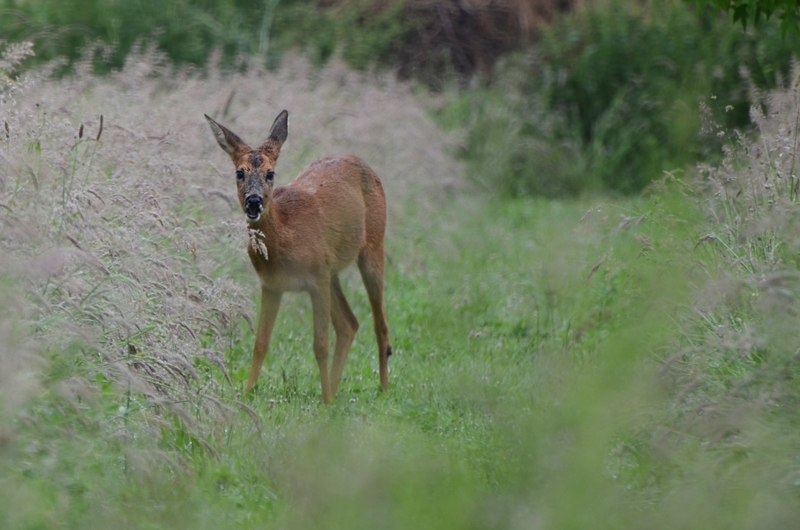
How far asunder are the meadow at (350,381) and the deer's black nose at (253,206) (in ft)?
0.63

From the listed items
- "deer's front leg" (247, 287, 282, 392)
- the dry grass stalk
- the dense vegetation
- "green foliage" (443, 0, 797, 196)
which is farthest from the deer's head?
"green foliage" (443, 0, 797, 196)

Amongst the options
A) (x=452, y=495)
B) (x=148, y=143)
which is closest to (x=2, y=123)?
(x=148, y=143)

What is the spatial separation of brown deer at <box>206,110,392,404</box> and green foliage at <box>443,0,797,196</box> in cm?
858

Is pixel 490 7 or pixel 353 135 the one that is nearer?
A: pixel 353 135

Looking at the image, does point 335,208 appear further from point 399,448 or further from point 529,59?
point 529,59

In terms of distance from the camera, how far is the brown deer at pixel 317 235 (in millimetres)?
7066

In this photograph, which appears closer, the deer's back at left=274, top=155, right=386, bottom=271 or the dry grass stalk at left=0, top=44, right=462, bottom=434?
the dry grass stalk at left=0, top=44, right=462, bottom=434

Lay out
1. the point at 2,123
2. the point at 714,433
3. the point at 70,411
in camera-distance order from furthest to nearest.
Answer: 1. the point at 2,123
2. the point at 70,411
3. the point at 714,433

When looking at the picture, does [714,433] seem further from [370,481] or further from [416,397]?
[416,397]

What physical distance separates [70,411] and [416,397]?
9.54 ft

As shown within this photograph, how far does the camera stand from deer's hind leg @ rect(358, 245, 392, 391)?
26.0 ft

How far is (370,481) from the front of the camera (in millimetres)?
3898

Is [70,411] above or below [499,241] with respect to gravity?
above

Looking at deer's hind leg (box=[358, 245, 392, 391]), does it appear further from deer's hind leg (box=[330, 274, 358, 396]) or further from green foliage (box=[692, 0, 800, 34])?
green foliage (box=[692, 0, 800, 34])
